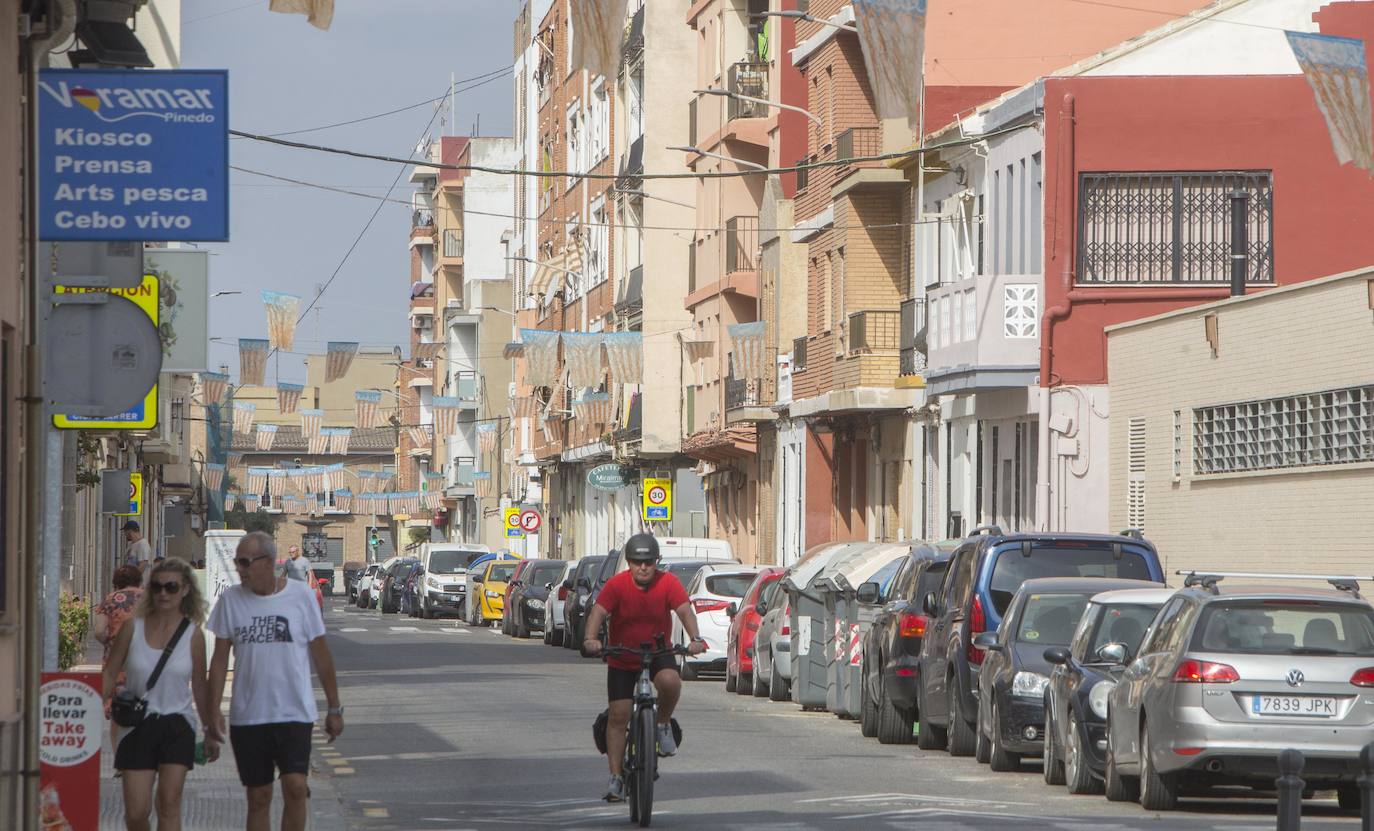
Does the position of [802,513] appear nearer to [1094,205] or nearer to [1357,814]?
[1094,205]

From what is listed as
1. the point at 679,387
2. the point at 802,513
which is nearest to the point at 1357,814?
the point at 802,513

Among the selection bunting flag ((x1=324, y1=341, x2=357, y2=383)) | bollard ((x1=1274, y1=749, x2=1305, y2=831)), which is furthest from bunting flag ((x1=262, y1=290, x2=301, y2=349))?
bollard ((x1=1274, y1=749, x2=1305, y2=831))

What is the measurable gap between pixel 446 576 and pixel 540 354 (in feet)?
21.9

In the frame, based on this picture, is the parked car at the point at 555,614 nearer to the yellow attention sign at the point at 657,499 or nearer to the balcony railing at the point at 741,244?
the yellow attention sign at the point at 657,499

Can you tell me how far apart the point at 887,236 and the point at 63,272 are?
31.0 m

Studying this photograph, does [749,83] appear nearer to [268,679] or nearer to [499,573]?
[499,573]

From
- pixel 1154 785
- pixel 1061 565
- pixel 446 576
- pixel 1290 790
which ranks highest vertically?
pixel 1061 565

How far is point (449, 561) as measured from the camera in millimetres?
67938

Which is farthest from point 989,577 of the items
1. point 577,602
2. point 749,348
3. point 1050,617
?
point 749,348

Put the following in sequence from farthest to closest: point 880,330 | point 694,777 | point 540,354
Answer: point 540,354 → point 880,330 → point 694,777

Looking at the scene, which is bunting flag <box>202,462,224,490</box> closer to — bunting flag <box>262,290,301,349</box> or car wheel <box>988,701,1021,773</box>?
bunting flag <box>262,290,301,349</box>

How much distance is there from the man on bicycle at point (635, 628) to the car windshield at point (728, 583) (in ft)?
58.2

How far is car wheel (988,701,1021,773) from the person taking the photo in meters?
19.1

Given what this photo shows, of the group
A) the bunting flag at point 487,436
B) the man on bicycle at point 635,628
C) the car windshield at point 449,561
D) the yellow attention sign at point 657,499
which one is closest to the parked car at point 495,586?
the yellow attention sign at point 657,499
